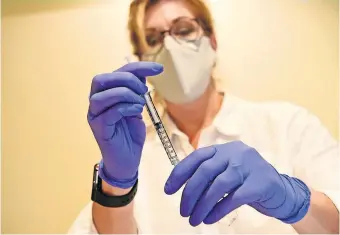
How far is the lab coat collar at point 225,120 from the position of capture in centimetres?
108

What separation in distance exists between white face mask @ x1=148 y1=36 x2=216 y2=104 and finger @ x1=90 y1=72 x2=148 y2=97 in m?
0.27

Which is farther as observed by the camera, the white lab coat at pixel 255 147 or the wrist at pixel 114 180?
the white lab coat at pixel 255 147

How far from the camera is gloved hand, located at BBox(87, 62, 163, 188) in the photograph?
780 millimetres

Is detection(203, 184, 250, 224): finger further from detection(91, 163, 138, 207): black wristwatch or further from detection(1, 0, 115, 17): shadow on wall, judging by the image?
detection(1, 0, 115, 17): shadow on wall

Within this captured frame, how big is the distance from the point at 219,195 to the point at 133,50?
48cm

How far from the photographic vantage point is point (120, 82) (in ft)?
2.56

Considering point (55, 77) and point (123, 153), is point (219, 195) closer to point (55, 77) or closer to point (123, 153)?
point (123, 153)

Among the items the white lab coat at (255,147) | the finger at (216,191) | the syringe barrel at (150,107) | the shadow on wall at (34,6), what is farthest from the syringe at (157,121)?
the shadow on wall at (34,6)

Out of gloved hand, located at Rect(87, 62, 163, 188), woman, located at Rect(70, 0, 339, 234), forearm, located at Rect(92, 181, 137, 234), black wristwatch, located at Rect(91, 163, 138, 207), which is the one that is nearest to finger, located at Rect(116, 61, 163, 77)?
gloved hand, located at Rect(87, 62, 163, 188)

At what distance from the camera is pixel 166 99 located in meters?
1.09

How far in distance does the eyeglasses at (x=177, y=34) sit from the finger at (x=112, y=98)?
320mm

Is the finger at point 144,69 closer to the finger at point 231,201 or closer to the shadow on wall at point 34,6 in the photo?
the finger at point 231,201

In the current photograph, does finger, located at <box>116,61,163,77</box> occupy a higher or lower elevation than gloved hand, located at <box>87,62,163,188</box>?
higher

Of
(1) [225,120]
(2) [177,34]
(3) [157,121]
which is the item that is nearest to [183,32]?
(2) [177,34]
